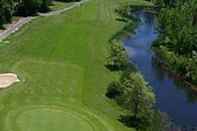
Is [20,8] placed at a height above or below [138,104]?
above

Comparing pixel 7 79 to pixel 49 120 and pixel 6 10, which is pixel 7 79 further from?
pixel 6 10

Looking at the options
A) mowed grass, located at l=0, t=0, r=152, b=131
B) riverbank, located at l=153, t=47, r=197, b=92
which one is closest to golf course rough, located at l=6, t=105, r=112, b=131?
mowed grass, located at l=0, t=0, r=152, b=131

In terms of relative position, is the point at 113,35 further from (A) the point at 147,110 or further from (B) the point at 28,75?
(A) the point at 147,110

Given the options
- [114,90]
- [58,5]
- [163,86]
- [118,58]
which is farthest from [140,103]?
[58,5]

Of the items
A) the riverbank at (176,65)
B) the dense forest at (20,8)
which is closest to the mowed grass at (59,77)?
the dense forest at (20,8)

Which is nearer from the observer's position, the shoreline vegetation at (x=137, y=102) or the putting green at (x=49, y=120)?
the putting green at (x=49, y=120)

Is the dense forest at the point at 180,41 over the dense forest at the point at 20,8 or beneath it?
beneath

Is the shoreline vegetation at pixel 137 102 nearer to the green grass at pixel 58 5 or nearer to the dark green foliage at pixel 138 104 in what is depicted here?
the dark green foliage at pixel 138 104
